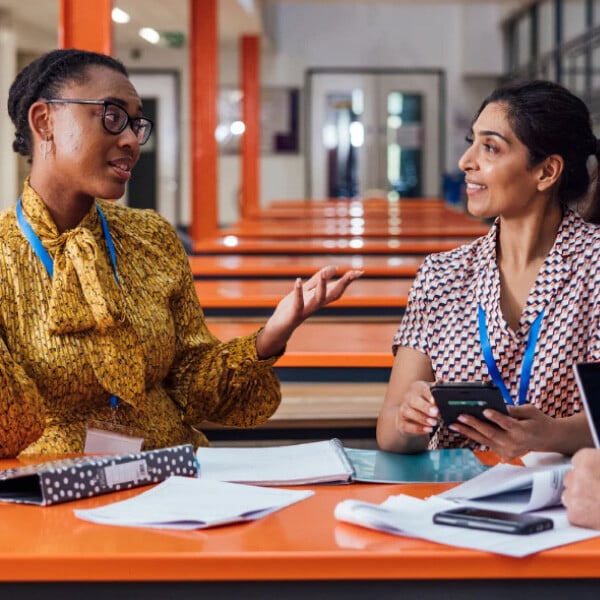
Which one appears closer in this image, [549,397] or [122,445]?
[122,445]

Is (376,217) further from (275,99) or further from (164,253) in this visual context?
(164,253)

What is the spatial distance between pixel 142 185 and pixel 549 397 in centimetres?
1396

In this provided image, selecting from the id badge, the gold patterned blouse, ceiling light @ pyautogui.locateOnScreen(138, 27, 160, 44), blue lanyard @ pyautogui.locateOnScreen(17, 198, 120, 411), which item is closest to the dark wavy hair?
the gold patterned blouse

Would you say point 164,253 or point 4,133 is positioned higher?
point 4,133

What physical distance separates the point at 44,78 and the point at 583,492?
4.15 ft

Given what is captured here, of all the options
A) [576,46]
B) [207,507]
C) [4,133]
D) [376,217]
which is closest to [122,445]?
[207,507]

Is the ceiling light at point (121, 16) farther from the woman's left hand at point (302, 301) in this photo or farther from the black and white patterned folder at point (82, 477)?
the black and white patterned folder at point (82, 477)

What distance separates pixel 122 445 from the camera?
1.88 meters

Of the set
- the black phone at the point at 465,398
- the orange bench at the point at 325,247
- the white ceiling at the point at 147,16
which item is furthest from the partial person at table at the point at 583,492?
the white ceiling at the point at 147,16

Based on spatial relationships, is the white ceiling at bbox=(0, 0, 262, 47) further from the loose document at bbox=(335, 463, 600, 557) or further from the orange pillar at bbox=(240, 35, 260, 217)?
the loose document at bbox=(335, 463, 600, 557)

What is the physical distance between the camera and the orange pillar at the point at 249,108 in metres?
13.4

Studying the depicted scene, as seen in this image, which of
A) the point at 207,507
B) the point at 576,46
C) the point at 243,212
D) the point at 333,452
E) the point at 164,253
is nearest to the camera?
the point at 207,507

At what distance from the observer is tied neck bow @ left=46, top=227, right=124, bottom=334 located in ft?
6.41

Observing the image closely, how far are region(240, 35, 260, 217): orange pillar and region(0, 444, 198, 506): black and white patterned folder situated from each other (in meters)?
11.6
